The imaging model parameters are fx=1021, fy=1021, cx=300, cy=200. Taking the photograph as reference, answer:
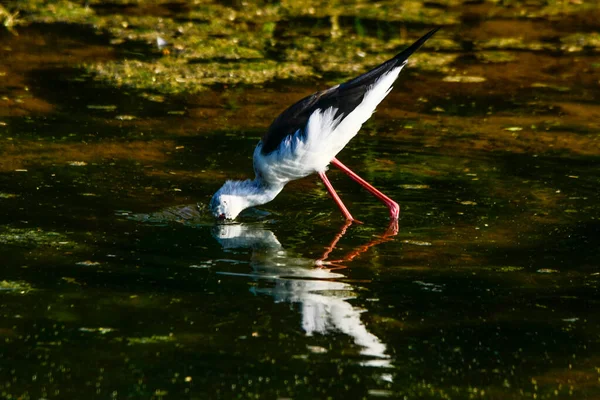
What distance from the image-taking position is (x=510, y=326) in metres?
4.36

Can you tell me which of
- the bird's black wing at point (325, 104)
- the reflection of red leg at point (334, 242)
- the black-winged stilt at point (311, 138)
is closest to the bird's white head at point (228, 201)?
the black-winged stilt at point (311, 138)

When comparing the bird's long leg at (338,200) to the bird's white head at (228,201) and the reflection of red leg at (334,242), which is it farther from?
the bird's white head at (228,201)

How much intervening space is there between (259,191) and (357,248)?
99 centimetres

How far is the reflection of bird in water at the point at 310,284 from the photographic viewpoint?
4.25m

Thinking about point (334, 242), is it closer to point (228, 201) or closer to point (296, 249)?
point (296, 249)

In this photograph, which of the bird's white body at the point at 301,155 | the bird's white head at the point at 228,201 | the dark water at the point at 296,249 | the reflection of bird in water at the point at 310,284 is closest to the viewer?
the dark water at the point at 296,249

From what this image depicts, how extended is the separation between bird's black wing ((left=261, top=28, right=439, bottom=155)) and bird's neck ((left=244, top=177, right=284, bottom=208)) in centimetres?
20

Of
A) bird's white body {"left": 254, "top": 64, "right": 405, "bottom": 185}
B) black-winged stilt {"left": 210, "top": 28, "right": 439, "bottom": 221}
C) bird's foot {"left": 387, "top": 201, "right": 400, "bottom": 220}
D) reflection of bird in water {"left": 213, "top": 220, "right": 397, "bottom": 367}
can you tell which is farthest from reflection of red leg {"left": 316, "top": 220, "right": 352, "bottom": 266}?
bird's white body {"left": 254, "top": 64, "right": 405, "bottom": 185}

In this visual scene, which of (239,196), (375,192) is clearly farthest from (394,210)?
(239,196)

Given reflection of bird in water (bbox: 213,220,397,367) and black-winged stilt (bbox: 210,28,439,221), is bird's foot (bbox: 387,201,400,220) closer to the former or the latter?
black-winged stilt (bbox: 210,28,439,221)

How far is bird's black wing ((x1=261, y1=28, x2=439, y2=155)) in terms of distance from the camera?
612 centimetres

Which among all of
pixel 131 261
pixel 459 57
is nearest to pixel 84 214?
pixel 131 261

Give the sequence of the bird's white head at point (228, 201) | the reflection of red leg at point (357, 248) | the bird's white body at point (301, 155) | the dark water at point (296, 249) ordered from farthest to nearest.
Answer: the bird's white body at point (301, 155) → the bird's white head at point (228, 201) → the reflection of red leg at point (357, 248) → the dark water at point (296, 249)

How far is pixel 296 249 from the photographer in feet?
17.8
